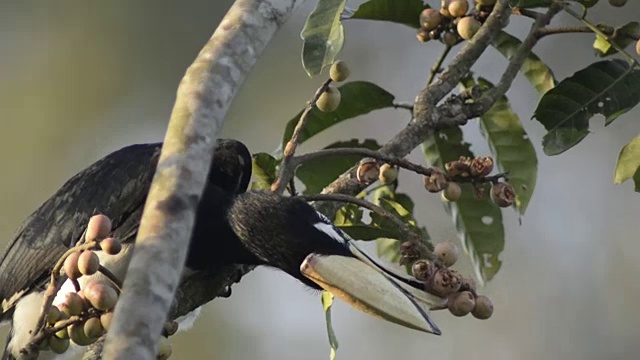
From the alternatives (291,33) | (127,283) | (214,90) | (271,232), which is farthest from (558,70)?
(127,283)

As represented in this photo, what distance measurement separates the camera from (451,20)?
2146 mm

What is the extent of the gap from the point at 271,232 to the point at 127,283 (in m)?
0.93

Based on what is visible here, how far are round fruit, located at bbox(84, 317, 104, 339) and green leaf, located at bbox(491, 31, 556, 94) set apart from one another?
105 centimetres

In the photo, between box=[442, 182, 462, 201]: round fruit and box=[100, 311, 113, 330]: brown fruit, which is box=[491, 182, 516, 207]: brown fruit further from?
box=[100, 311, 113, 330]: brown fruit

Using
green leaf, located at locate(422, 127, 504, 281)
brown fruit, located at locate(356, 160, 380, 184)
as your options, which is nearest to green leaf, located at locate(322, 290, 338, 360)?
brown fruit, located at locate(356, 160, 380, 184)

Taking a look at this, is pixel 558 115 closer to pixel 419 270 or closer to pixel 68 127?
pixel 419 270

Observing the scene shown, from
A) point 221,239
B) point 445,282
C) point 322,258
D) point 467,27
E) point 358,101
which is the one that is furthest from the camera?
point 358,101

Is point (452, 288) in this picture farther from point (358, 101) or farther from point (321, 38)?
point (358, 101)

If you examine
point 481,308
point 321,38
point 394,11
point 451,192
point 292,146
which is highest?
point 394,11

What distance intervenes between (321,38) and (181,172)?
63cm

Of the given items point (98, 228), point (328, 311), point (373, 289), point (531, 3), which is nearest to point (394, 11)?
point (531, 3)

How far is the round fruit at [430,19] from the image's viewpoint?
214 cm

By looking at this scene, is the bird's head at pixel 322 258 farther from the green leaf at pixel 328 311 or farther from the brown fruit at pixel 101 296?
the brown fruit at pixel 101 296

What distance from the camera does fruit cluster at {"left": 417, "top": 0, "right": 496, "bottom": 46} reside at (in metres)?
2.11
